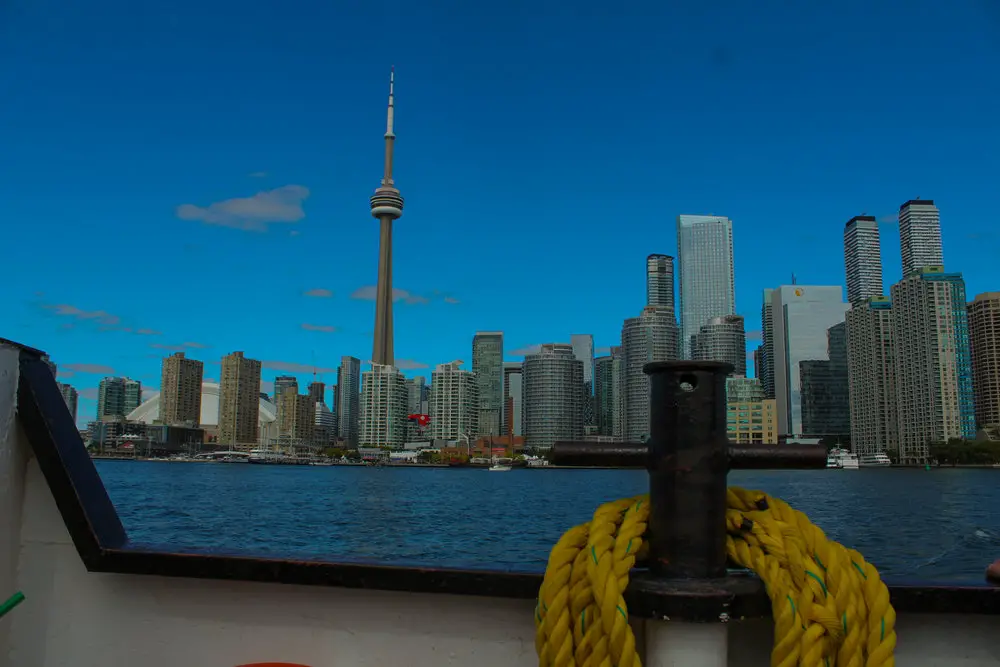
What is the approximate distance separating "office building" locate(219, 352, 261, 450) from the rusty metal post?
192 meters

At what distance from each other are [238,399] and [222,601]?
194 m

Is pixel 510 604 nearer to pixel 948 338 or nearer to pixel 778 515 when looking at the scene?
pixel 778 515

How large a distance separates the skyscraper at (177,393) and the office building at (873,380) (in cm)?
15246

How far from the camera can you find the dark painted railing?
1.78 metres

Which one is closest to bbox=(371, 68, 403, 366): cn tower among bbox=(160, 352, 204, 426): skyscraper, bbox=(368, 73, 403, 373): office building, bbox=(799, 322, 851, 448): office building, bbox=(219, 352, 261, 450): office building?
bbox=(368, 73, 403, 373): office building

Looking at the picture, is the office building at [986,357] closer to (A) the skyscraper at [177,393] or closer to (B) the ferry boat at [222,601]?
(B) the ferry boat at [222,601]

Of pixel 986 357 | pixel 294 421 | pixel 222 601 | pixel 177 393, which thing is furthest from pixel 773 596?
pixel 177 393

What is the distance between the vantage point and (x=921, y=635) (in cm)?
208

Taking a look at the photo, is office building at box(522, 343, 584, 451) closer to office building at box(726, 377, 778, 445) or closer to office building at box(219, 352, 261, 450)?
office building at box(726, 377, 778, 445)

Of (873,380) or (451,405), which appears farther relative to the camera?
(451,405)

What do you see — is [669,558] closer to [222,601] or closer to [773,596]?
[773,596]

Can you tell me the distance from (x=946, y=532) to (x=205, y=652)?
3500 centimetres

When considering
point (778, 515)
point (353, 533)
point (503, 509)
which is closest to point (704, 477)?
point (778, 515)

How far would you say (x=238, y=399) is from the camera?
609 ft
